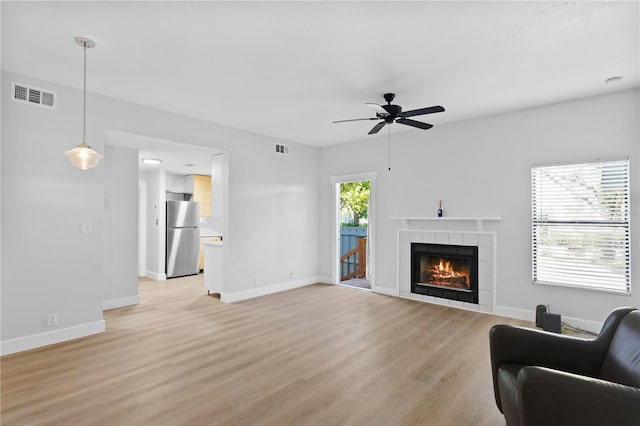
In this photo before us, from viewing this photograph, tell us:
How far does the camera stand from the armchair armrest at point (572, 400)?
4.73ft

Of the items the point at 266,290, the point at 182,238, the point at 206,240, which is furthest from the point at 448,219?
the point at 206,240

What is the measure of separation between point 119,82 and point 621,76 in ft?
17.4

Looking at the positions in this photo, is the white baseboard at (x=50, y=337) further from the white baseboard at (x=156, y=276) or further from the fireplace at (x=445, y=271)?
the fireplace at (x=445, y=271)

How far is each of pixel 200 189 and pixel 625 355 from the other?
8.31 meters

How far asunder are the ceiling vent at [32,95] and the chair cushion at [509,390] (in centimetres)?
478

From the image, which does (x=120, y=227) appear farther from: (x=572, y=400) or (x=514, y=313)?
(x=514, y=313)

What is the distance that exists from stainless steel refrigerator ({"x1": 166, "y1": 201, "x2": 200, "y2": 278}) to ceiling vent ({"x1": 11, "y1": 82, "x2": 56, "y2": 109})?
13.8 feet

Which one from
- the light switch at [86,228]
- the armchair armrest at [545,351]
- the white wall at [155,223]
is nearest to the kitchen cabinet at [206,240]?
the white wall at [155,223]

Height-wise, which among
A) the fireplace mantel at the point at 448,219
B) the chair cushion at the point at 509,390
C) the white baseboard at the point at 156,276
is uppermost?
the fireplace mantel at the point at 448,219

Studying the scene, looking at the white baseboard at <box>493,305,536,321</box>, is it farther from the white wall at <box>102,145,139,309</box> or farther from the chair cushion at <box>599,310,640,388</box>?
the white wall at <box>102,145,139,309</box>

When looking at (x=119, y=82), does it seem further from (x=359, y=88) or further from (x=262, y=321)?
(x=262, y=321)

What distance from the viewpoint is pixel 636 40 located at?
8.96ft

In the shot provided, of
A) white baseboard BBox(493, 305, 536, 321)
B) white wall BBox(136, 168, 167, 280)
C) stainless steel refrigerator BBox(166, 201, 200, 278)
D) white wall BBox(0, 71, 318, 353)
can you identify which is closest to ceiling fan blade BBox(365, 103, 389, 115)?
white wall BBox(0, 71, 318, 353)

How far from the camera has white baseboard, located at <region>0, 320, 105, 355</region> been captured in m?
3.26
